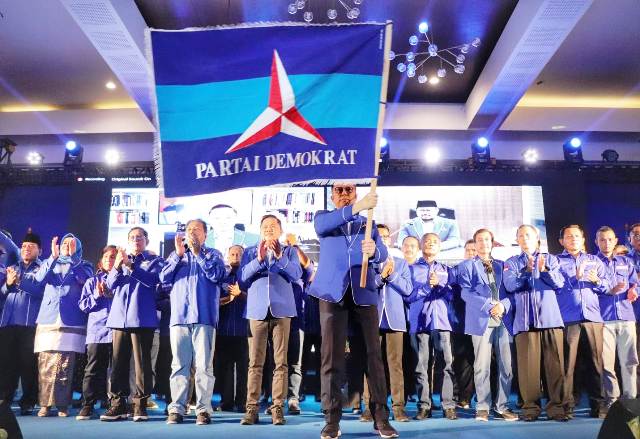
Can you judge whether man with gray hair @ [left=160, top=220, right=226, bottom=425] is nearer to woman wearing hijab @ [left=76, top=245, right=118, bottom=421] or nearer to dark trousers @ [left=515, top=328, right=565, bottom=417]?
woman wearing hijab @ [left=76, top=245, right=118, bottom=421]

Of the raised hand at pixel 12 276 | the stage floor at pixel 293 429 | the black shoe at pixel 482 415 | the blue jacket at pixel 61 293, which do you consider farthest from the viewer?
the raised hand at pixel 12 276

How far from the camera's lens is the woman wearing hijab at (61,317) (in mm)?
5812

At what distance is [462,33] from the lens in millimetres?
8539

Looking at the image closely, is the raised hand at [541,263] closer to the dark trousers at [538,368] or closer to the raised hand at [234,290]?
the dark trousers at [538,368]

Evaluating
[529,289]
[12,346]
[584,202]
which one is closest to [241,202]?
[12,346]

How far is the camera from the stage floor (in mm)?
4184

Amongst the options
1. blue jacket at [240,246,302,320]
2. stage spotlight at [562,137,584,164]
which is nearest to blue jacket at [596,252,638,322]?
blue jacket at [240,246,302,320]

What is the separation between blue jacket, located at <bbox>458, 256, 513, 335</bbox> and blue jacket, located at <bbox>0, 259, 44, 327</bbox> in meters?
4.60

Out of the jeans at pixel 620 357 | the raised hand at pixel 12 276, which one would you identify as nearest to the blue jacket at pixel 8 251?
the raised hand at pixel 12 276

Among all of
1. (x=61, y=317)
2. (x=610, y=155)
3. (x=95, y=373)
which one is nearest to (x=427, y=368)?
(x=95, y=373)

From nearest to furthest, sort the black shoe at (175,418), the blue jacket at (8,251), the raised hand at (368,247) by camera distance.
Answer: the raised hand at (368,247) < the black shoe at (175,418) < the blue jacket at (8,251)

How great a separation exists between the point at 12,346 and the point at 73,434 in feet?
7.39

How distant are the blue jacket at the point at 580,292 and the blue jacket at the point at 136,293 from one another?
163 inches

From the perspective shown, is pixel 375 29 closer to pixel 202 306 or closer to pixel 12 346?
pixel 202 306
